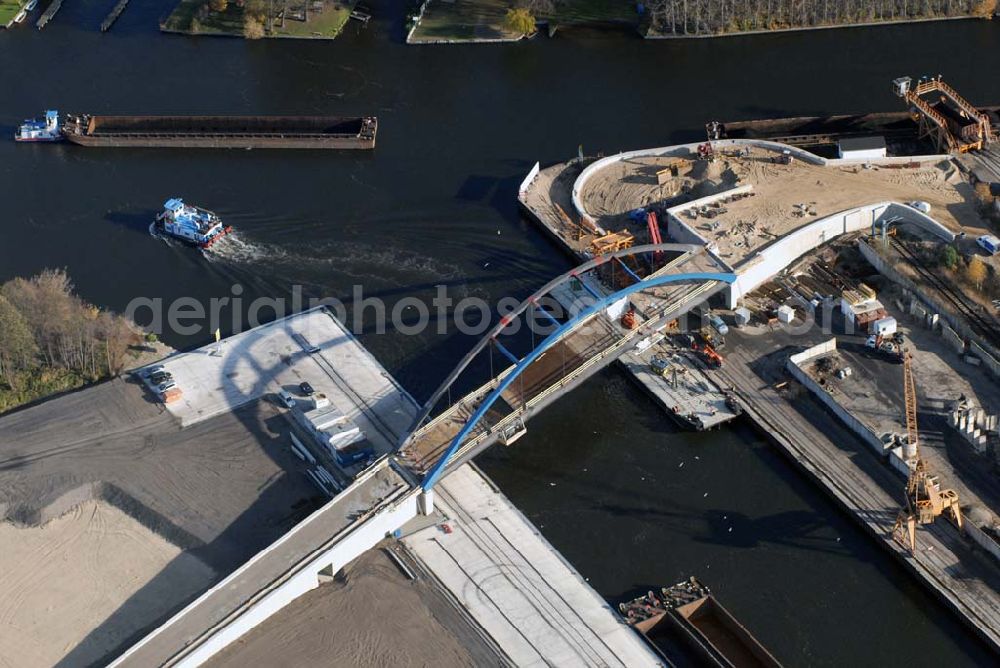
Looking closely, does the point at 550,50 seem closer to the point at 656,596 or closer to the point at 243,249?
the point at 243,249

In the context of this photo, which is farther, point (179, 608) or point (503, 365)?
point (503, 365)

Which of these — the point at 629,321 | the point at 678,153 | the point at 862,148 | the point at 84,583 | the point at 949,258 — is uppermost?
the point at 84,583

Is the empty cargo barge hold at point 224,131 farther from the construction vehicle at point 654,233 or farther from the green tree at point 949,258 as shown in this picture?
the green tree at point 949,258

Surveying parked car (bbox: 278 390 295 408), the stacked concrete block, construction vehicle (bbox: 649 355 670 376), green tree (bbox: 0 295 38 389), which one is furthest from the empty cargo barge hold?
the stacked concrete block

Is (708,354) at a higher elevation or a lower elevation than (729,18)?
lower

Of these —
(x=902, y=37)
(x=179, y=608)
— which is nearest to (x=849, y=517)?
(x=179, y=608)

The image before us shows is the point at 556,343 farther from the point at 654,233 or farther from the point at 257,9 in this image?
the point at 257,9

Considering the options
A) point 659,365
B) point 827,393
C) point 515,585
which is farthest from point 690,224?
point 515,585
